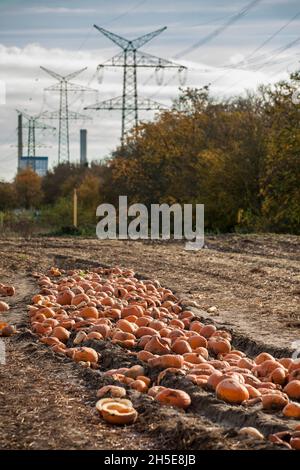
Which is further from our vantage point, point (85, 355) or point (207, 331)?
point (207, 331)

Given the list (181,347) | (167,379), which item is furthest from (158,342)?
(167,379)

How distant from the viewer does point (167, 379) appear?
22.0ft

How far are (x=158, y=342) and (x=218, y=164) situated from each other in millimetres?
25589

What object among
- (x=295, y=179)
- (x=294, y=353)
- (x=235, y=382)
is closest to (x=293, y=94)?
(x=295, y=179)

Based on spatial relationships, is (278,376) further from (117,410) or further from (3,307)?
(3,307)

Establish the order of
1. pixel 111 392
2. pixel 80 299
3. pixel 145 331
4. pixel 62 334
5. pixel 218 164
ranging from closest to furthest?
pixel 111 392, pixel 145 331, pixel 62 334, pixel 80 299, pixel 218 164

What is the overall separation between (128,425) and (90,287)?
652 centimetres

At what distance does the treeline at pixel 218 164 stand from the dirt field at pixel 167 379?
30.0ft

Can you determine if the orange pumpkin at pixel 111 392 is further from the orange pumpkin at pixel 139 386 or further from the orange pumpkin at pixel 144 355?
the orange pumpkin at pixel 144 355

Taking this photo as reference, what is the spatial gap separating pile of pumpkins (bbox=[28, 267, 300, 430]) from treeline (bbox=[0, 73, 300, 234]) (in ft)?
52.7

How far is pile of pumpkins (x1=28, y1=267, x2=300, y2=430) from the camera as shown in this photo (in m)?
6.22

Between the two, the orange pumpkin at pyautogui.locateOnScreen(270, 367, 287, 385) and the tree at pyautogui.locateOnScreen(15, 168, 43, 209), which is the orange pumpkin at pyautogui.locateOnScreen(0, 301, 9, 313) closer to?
the orange pumpkin at pyautogui.locateOnScreen(270, 367, 287, 385)

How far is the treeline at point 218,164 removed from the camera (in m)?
28.0

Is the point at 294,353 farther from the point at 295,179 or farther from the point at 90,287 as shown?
the point at 295,179
